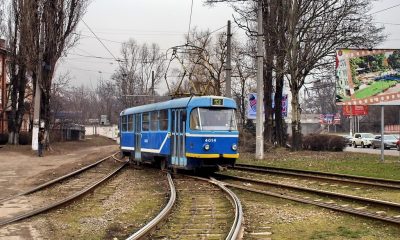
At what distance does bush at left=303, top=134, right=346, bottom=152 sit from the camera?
3700cm

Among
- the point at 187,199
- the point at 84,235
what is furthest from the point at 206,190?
the point at 84,235

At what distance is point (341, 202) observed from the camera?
38.4 feet

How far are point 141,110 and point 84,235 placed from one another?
15030mm

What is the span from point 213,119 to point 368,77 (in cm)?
895

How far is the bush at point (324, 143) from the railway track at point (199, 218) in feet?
79.5

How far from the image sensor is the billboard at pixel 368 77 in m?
22.5

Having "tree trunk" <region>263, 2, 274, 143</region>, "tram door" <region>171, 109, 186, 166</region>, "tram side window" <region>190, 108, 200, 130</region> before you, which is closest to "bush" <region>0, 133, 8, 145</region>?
"tree trunk" <region>263, 2, 274, 143</region>

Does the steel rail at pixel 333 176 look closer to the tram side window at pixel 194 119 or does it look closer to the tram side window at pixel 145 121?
the tram side window at pixel 194 119

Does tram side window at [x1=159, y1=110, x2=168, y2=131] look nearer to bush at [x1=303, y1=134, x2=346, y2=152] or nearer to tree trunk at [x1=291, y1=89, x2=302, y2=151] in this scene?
tree trunk at [x1=291, y1=89, x2=302, y2=151]

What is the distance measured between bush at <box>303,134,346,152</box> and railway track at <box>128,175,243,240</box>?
24.2 meters

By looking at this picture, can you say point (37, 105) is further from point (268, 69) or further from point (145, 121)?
point (268, 69)

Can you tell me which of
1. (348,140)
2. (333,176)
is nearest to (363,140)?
(348,140)

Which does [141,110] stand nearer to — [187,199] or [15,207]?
[187,199]

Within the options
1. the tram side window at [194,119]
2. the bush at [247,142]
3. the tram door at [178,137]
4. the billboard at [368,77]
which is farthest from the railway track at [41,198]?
the bush at [247,142]
